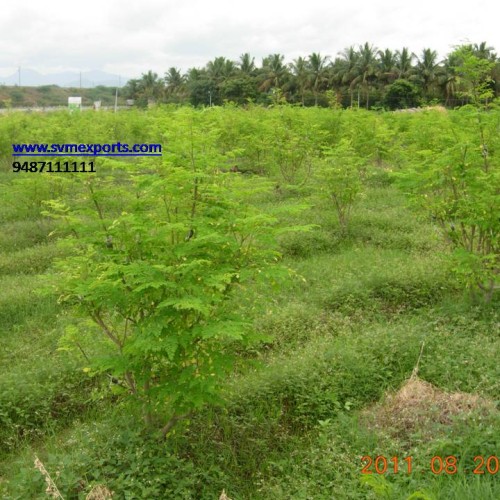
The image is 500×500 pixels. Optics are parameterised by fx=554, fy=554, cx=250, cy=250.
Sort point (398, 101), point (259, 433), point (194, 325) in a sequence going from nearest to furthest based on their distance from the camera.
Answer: point (194, 325), point (259, 433), point (398, 101)

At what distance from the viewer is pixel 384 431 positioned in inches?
160

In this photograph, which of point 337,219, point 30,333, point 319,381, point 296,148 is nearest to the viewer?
point 319,381

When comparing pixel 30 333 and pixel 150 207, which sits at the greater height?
pixel 150 207

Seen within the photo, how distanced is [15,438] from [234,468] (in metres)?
1.89

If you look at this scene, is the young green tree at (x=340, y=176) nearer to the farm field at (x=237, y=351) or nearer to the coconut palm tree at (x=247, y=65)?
the farm field at (x=237, y=351)

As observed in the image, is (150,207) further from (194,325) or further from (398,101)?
(398,101)

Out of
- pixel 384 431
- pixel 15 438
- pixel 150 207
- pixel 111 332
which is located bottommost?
pixel 15 438

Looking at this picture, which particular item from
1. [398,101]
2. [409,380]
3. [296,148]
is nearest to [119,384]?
[409,380]
